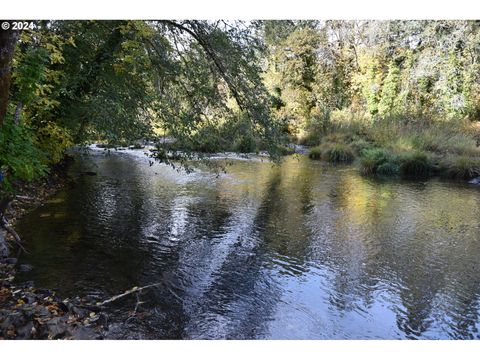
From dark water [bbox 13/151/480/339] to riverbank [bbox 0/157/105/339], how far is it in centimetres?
20

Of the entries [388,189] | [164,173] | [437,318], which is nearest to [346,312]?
[437,318]

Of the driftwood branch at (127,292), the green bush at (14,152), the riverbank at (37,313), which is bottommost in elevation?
the driftwood branch at (127,292)

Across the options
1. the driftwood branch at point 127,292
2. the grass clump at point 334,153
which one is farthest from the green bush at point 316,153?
the driftwood branch at point 127,292

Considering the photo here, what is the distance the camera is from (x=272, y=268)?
Answer: 4.55m

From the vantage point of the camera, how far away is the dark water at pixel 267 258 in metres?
3.47

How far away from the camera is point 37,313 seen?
294 cm

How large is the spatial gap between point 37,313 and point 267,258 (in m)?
2.58

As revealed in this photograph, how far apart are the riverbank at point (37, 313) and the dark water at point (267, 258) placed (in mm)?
198

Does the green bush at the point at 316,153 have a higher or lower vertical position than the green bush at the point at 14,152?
lower

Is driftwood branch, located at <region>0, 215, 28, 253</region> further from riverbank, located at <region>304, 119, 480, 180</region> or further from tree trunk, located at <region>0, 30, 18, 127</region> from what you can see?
riverbank, located at <region>304, 119, 480, 180</region>

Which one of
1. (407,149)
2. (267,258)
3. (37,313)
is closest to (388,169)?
(407,149)

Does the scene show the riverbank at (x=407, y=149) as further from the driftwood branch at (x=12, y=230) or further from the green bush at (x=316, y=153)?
the driftwood branch at (x=12, y=230)

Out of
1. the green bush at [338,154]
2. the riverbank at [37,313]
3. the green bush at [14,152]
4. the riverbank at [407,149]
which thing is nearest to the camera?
the riverbank at [37,313]

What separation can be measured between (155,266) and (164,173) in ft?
20.5
